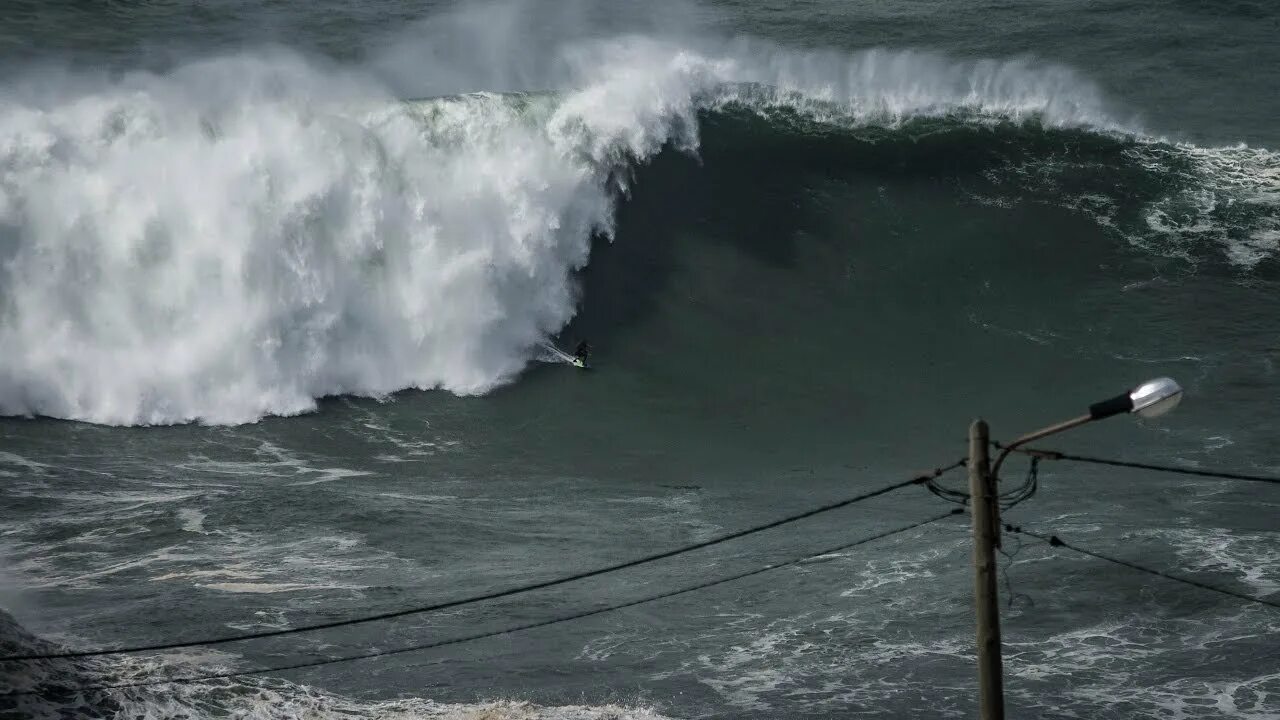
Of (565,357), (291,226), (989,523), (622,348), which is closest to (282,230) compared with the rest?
(291,226)

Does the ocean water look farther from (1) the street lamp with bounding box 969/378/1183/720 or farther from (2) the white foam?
(1) the street lamp with bounding box 969/378/1183/720

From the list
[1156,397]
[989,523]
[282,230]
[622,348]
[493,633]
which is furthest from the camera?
[282,230]

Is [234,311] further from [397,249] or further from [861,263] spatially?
[861,263]

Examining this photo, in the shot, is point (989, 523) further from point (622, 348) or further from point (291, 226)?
point (291, 226)

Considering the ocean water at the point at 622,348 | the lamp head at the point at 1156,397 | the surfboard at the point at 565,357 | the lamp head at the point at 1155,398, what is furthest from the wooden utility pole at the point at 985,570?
the surfboard at the point at 565,357

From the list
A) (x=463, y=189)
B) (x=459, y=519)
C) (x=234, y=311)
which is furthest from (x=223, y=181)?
(x=459, y=519)

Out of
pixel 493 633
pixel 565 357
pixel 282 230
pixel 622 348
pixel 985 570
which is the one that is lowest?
pixel 493 633
